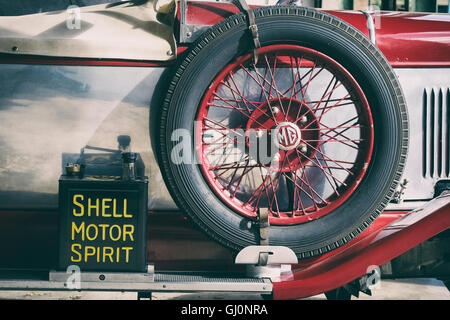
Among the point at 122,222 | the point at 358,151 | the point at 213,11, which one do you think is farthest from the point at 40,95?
the point at 358,151

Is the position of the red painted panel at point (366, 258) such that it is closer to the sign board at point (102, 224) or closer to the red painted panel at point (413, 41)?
the sign board at point (102, 224)

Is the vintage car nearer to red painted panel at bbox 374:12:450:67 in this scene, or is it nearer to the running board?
the running board

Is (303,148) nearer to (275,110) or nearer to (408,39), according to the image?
(275,110)

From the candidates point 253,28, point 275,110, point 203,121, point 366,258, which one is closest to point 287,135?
point 275,110

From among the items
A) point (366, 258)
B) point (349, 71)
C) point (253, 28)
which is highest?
point (253, 28)

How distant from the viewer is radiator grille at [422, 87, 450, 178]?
7.92 feet

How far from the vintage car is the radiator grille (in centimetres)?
35

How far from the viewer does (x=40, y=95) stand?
208 cm

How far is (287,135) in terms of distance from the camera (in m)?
2.07

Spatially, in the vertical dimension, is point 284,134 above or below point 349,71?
below

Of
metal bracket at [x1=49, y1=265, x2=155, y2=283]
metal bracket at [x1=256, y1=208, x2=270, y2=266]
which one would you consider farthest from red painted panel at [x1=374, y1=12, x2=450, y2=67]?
metal bracket at [x1=49, y1=265, x2=155, y2=283]

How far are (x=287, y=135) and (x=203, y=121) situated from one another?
39cm
